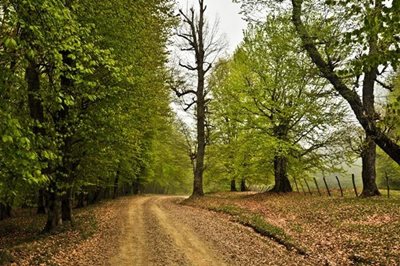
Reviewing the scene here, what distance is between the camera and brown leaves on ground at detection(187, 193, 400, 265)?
11.0m

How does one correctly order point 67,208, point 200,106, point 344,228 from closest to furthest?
1. point 344,228
2. point 67,208
3. point 200,106

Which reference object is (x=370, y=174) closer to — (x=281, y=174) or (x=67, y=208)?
(x=281, y=174)

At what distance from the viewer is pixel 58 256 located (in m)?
11.4

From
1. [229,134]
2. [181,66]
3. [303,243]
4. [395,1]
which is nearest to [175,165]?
[229,134]

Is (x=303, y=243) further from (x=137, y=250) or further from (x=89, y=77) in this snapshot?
(x=89, y=77)

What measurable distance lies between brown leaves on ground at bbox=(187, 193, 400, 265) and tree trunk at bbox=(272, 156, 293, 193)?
23.6 ft

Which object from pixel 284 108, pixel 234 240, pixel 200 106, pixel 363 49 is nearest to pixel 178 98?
pixel 200 106

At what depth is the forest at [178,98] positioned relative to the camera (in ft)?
24.0

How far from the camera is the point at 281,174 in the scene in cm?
2959

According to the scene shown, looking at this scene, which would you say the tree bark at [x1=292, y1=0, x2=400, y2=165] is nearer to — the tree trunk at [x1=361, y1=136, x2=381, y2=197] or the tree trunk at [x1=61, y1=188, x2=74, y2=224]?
the tree trunk at [x1=361, y1=136, x2=381, y2=197]

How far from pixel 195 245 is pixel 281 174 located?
61.0 ft

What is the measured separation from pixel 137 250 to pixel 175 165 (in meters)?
40.0

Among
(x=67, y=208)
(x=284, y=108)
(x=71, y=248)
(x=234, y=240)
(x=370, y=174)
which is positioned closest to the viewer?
(x=71, y=248)

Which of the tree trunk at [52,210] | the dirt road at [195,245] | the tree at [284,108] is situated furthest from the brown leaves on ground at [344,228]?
the tree trunk at [52,210]
